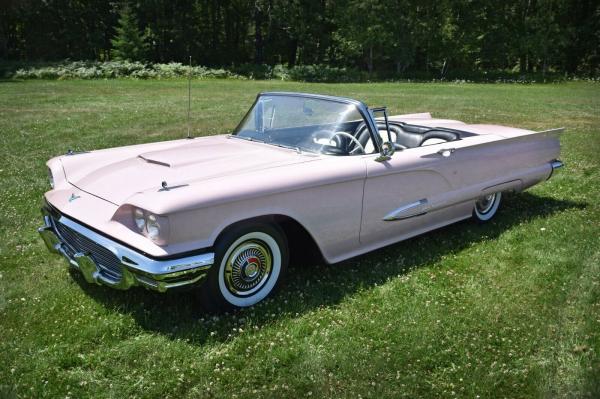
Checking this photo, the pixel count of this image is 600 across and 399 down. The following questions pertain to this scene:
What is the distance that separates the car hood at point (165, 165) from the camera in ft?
10.5

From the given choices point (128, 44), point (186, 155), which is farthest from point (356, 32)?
point (186, 155)

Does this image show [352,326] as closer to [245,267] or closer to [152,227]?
Answer: [245,267]

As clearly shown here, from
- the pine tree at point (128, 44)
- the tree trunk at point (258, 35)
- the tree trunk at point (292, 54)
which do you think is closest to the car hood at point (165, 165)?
the pine tree at point (128, 44)

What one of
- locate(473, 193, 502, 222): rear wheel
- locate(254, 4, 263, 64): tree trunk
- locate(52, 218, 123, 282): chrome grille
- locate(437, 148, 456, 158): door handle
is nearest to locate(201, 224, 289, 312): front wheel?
locate(52, 218, 123, 282): chrome grille

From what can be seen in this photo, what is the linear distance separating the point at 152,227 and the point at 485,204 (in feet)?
11.6

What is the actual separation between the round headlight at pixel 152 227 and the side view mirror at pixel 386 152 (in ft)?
5.73

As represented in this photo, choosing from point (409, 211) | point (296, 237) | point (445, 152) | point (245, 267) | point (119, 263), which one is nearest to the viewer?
point (119, 263)

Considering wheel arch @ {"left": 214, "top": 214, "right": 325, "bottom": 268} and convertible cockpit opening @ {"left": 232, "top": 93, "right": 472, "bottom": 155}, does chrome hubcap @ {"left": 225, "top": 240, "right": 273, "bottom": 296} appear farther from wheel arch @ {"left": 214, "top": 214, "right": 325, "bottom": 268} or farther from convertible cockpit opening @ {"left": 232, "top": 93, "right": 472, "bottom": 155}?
convertible cockpit opening @ {"left": 232, "top": 93, "right": 472, "bottom": 155}

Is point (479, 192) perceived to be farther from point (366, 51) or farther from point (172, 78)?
point (366, 51)

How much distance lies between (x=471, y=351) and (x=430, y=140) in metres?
2.53

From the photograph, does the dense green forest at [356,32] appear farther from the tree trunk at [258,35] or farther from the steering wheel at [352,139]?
the steering wheel at [352,139]

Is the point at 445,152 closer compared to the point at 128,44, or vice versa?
the point at 445,152

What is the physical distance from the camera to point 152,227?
9.11 ft

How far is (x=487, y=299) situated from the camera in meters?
3.50
